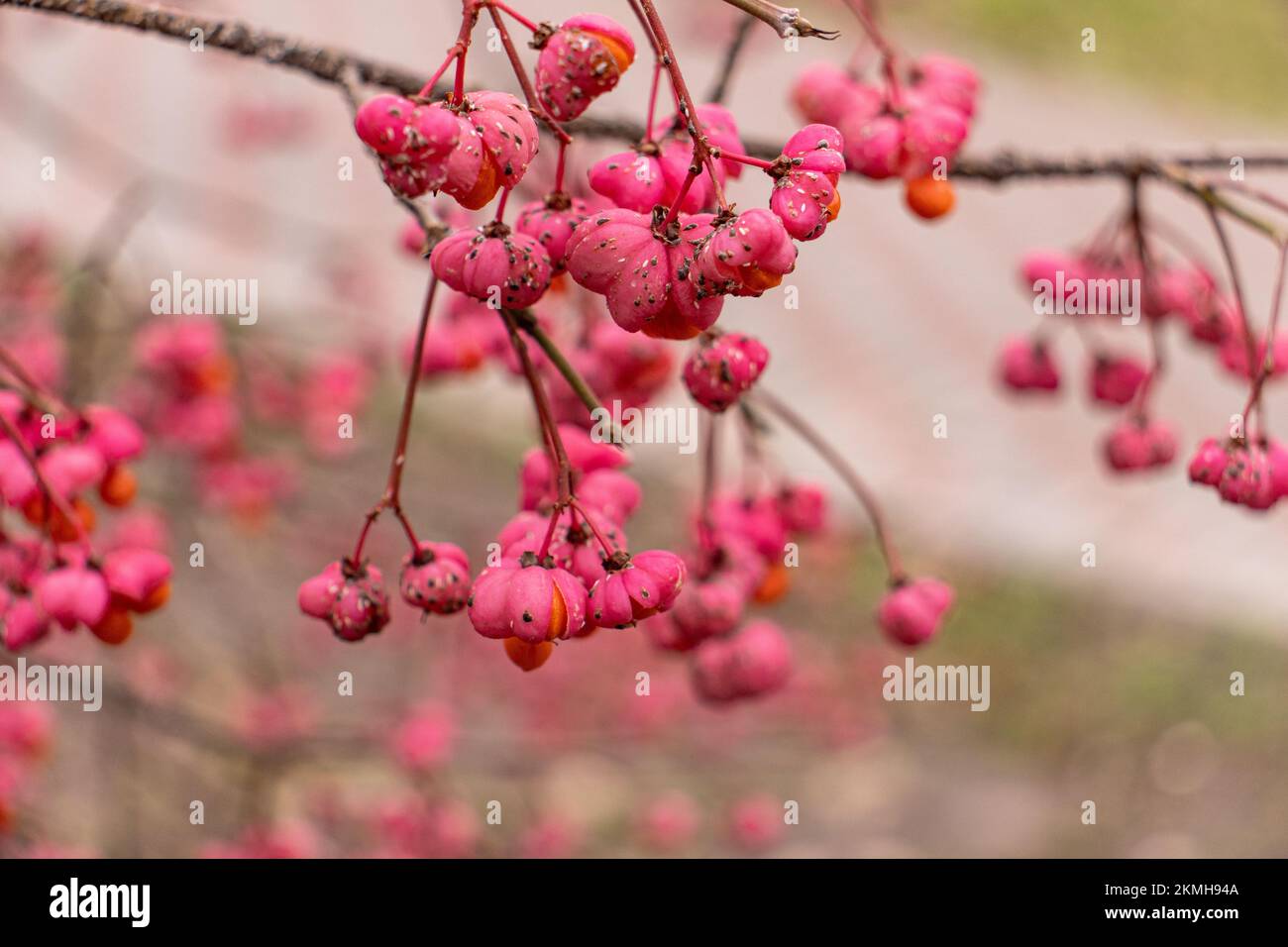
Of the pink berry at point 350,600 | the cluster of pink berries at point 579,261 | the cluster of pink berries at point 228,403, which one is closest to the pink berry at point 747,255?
the cluster of pink berries at point 579,261

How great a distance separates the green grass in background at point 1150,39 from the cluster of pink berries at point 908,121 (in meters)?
9.57

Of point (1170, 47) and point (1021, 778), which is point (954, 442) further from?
point (1170, 47)

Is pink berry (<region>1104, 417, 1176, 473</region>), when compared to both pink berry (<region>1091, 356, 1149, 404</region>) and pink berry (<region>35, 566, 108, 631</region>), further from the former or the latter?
pink berry (<region>35, 566, 108, 631</region>)

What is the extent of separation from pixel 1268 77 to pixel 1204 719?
749 centimetres

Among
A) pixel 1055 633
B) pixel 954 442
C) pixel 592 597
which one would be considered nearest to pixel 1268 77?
pixel 954 442

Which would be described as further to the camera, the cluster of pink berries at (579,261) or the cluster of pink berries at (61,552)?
the cluster of pink berries at (61,552)

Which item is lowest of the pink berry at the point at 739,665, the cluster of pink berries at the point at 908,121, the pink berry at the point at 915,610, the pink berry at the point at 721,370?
the pink berry at the point at 739,665

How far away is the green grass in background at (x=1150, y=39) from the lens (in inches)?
429

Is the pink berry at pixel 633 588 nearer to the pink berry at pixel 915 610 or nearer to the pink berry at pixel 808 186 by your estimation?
the pink berry at pixel 808 186

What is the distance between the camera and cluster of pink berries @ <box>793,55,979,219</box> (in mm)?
1701

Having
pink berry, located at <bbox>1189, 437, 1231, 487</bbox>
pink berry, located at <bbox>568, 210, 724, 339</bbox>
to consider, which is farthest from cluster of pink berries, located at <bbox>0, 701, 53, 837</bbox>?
pink berry, located at <bbox>1189, 437, 1231, 487</bbox>

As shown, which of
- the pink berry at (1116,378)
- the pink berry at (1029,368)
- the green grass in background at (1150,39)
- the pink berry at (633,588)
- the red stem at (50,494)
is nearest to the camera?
the pink berry at (633,588)

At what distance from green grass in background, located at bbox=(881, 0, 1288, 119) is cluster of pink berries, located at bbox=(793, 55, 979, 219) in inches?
377

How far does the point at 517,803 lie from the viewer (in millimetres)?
5250
